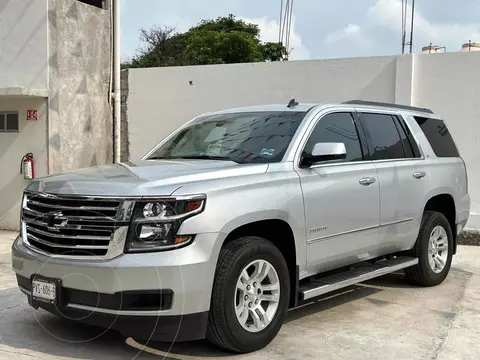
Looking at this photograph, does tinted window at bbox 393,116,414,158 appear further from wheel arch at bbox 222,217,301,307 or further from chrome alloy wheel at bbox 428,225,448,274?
wheel arch at bbox 222,217,301,307

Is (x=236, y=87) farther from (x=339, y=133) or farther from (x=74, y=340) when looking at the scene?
(x=74, y=340)

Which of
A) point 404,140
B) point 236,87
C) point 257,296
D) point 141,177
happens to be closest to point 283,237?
point 257,296

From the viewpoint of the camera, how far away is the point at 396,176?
5953mm

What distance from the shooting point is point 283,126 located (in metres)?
5.27

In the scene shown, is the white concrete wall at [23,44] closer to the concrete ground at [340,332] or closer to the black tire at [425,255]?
the concrete ground at [340,332]

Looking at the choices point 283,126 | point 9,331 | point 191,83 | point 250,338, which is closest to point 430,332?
point 250,338

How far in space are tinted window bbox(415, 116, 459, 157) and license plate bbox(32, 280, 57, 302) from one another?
179 inches

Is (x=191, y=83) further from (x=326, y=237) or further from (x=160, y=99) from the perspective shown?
(x=326, y=237)

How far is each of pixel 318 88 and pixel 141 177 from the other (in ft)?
21.4

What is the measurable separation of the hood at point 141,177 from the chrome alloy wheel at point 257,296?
0.76 meters

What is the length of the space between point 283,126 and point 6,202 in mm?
7340

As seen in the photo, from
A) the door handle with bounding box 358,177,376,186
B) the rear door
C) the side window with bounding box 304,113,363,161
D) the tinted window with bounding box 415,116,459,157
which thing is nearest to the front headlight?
the side window with bounding box 304,113,363,161

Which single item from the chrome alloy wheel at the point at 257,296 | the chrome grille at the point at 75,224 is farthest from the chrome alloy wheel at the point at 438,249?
the chrome grille at the point at 75,224

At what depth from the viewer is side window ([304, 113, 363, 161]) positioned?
210 inches
